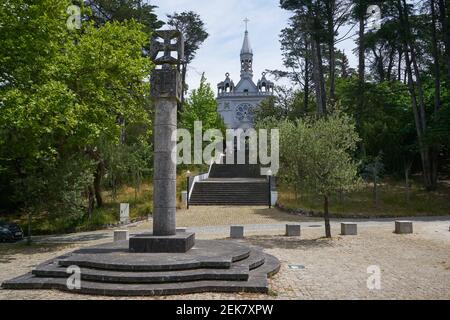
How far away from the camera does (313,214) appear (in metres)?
23.2

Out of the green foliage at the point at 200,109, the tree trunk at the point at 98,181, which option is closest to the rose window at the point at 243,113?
the green foliage at the point at 200,109

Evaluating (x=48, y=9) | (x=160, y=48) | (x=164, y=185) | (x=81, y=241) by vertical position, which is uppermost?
(x=48, y=9)

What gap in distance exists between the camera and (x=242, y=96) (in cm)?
8631

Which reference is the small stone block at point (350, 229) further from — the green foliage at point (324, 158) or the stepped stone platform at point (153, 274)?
the stepped stone platform at point (153, 274)

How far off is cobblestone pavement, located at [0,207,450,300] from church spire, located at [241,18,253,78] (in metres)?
73.6

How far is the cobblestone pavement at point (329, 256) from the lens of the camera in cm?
831

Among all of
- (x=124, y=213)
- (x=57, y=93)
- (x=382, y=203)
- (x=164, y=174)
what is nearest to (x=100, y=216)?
(x=124, y=213)

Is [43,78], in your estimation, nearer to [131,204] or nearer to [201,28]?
[131,204]

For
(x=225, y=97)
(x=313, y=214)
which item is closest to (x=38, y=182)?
(x=313, y=214)

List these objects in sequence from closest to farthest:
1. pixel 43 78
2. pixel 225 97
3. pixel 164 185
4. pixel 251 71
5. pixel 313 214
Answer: pixel 164 185, pixel 43 78, pixel 313 214, pixel 225 97, pixel 251 71

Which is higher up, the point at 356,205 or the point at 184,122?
the point at 184,122

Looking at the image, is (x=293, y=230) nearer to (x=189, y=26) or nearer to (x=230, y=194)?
(x=230, y=194)

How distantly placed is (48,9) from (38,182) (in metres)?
7.08

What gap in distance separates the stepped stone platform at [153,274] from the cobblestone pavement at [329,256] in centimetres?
28
